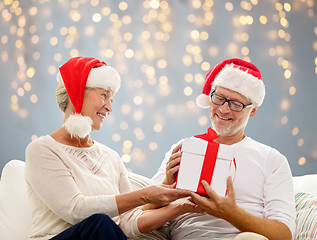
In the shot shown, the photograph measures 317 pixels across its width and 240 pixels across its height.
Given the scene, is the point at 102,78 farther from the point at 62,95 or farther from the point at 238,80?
the point at 238,80

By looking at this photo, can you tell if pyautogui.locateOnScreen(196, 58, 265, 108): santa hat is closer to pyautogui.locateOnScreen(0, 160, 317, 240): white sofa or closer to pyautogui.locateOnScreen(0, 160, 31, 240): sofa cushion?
pyautogui.locateOnScreen(0, 160, 317, 240): white sofa

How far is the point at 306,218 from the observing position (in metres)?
1.71

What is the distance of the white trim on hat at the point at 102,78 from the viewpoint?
5.52 feet

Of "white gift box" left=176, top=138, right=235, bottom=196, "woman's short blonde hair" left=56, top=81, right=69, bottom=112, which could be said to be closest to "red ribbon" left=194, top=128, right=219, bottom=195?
"white gift box" left=176, top=138, right=235, bottom=196

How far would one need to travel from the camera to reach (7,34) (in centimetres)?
277

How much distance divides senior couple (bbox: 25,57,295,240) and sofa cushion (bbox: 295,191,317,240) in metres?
0.11

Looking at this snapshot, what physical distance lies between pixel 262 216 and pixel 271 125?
1332mm

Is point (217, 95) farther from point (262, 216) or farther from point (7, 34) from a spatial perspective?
point (7, 34)

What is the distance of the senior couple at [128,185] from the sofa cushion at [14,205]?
291 millimetres

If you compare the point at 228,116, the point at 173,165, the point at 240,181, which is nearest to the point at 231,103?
the point at 228,116

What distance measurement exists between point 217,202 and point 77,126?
63 cm

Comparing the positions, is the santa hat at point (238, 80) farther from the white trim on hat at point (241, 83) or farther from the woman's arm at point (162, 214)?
the woman's arm at point (162, 214)

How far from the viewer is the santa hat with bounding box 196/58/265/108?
1.83m

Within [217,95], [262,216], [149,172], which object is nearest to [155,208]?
[262,216]
